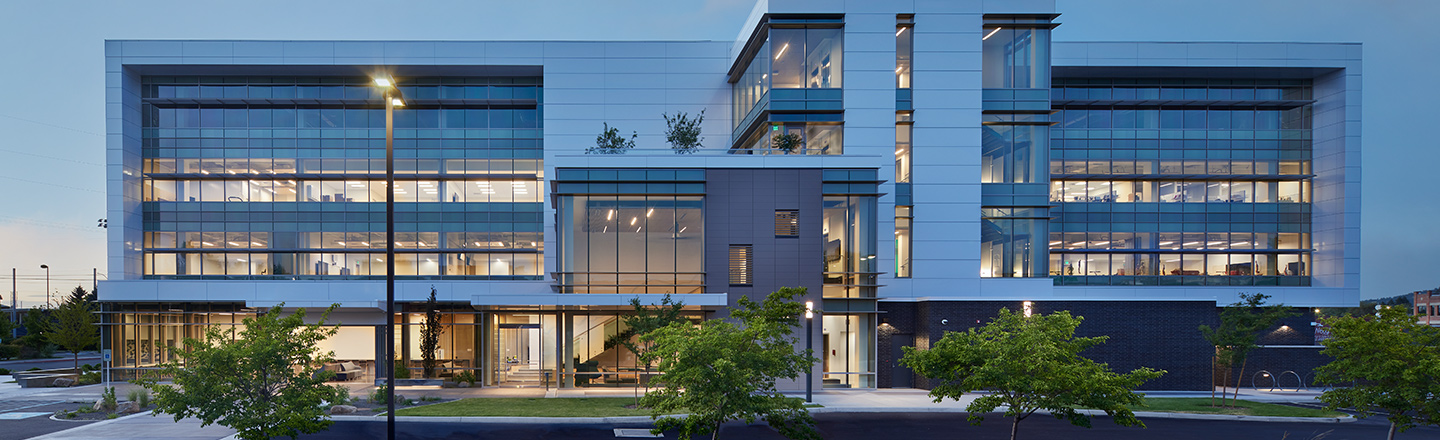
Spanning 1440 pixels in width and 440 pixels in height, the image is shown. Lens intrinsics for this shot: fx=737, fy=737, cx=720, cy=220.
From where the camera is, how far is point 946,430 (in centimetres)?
2105

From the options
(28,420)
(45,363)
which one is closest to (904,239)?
(28,420)

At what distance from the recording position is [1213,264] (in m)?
39.8

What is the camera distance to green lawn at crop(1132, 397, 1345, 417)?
78.2ft

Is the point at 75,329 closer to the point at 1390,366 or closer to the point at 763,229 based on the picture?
the point at 763,229

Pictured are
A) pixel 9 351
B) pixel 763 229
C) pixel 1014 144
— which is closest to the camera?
pixel 763 229

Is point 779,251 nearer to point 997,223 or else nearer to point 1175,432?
point 997,223

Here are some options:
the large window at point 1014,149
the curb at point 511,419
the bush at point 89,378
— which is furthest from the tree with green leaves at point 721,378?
the bush at point 89,378

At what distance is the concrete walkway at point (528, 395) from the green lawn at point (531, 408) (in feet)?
3.12

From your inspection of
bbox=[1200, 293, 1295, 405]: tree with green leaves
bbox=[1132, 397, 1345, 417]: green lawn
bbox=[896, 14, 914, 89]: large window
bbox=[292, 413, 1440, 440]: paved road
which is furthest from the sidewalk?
bbox=[1200, 293, 1295, 405]: tree with green leaves

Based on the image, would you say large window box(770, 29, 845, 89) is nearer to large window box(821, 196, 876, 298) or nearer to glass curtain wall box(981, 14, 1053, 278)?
large window box(821, 196, 876, 298)

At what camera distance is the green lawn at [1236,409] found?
78.2 ft

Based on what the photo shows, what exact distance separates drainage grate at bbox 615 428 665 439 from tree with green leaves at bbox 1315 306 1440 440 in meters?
16.0

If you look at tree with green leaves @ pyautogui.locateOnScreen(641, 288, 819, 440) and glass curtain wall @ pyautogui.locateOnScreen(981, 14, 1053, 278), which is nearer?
tree with green leaves @ pyautogui.locateOnScreen(641, 288, 819, 440)

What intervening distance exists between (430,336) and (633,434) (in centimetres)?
1571
